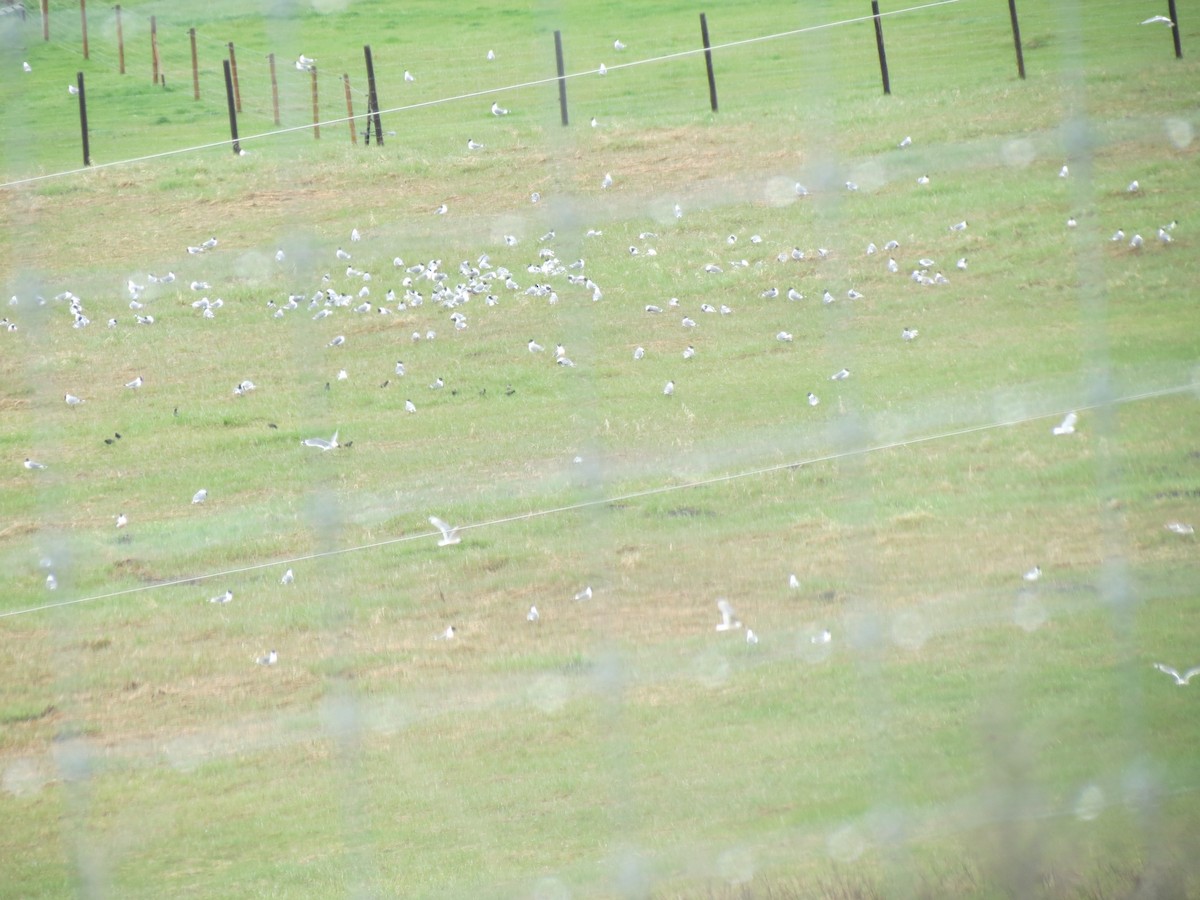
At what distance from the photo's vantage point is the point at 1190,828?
1786 mm

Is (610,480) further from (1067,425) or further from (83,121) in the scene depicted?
(83,121)

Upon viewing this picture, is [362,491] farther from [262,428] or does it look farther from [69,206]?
[69,206]

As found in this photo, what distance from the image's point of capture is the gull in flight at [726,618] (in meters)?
2.20

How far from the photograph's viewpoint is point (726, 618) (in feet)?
7.28

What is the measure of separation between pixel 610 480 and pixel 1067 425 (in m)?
0.84

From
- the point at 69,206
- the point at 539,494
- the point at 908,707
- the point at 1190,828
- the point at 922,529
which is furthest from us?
the point at 69,206

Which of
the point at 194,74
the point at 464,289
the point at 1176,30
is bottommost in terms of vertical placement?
the point at 464,289

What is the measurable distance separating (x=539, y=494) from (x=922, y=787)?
101 centimetres

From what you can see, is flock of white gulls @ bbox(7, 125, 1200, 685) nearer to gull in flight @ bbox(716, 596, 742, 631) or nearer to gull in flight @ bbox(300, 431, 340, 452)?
gull in flight @ bbox(300, 431, 340, 452)

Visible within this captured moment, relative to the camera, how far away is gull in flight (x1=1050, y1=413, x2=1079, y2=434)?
254 cm

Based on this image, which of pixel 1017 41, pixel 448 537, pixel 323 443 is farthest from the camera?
pixel 1017 41

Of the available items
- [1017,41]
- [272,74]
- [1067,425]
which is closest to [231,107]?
[272,74]

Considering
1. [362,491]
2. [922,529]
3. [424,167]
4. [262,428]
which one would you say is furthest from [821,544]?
[424,167]

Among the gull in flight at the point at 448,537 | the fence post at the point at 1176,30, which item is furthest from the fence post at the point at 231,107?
the fence post at the point at 1176,30
